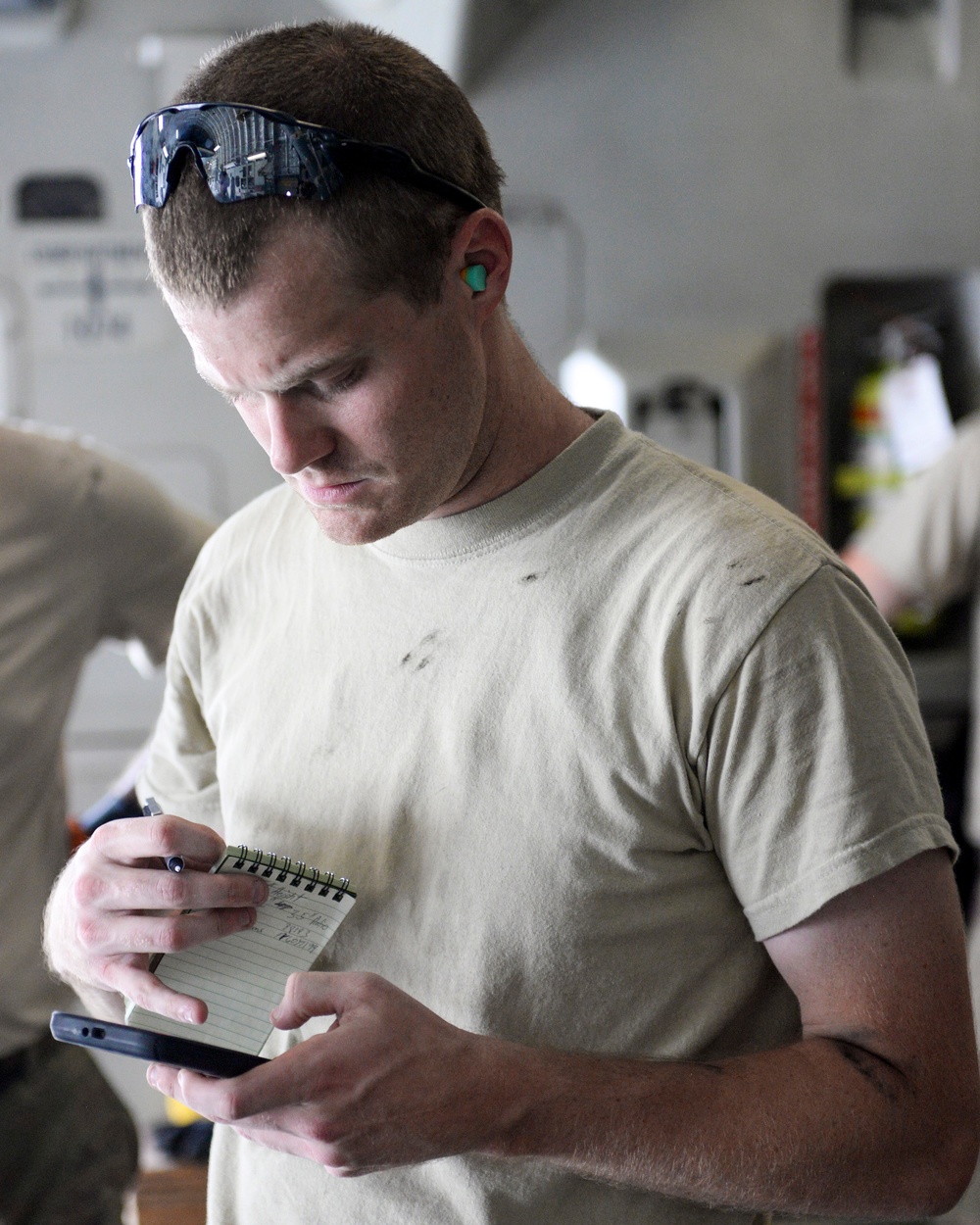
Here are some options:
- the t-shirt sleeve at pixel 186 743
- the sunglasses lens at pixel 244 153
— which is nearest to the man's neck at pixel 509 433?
the sunglasses lens at pixel 244 153

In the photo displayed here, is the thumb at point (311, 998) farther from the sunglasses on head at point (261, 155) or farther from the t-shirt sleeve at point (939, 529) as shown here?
the t-shirt sleeve at point (939, 529)

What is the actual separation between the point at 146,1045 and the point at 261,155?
56 centimetres

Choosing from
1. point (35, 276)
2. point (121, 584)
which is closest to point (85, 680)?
point (35, 276)

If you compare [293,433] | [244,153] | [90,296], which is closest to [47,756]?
[293,433]

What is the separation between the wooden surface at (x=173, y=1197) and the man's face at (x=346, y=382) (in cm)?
108

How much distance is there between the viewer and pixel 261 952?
0.95m

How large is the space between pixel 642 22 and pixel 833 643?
2.40m

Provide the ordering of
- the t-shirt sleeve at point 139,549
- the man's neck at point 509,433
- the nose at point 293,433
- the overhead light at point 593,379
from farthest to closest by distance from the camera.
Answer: the overhead light at point 593,379, the t-shirt sleeve at point 139,549, the man's neck at point 509,433, the nose at point 293,433

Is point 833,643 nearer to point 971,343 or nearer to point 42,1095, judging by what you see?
point 42,1095

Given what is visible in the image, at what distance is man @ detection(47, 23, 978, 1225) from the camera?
32.4 inches

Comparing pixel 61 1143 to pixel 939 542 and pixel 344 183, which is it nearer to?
pixel 344 183

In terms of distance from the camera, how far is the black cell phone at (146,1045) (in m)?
0.77

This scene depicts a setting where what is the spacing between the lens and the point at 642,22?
2838 millimetres

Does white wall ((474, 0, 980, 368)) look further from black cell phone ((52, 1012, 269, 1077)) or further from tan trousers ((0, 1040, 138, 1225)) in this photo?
black cell phone ((52, 1012, 269, 1077))
